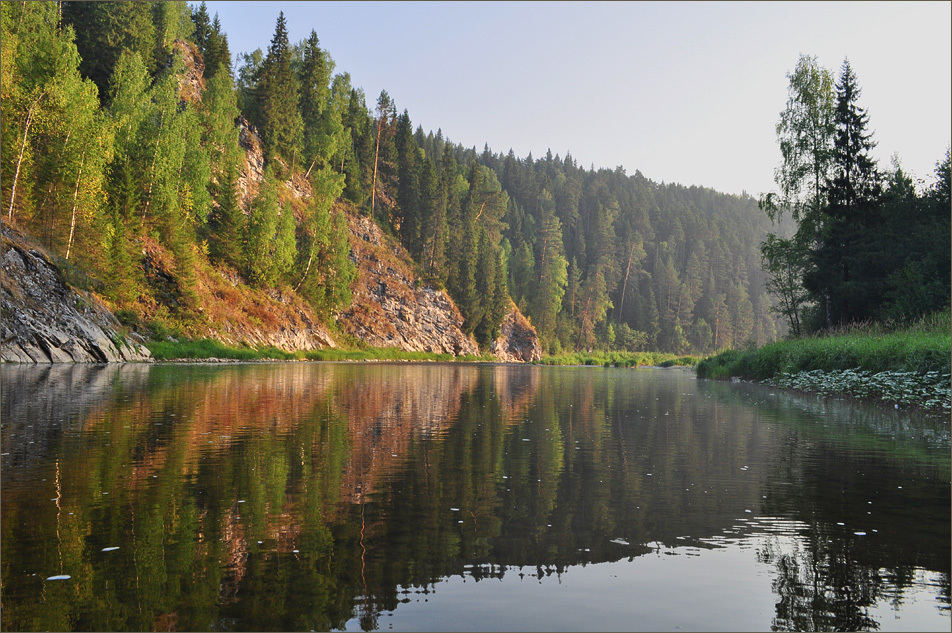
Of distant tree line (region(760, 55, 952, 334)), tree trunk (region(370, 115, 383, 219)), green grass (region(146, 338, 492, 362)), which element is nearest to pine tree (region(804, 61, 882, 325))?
distant tree line (region(760, 55, 952, 334))

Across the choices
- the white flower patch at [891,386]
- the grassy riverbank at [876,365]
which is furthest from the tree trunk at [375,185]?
the white flower patch at [891,386]

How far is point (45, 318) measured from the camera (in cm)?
3828

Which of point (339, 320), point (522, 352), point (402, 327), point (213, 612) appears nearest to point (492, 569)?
point (213, 612)

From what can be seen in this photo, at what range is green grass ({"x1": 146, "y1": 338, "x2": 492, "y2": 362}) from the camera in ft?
159

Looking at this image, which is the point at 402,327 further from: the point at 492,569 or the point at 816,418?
the point at 492,569

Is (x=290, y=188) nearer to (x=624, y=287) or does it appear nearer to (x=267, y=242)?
(x=267, y=242)

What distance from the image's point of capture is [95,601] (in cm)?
471

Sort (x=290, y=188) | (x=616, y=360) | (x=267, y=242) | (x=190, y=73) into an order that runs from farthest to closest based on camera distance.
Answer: (x=616, y=360)
(x=290, y=188)
(x=190, y=73)
(x=267, y=242)

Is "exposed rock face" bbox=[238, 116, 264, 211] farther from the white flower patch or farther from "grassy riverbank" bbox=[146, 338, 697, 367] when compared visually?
the white flower patch

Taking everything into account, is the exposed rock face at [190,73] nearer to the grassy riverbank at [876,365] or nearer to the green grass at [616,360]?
the green grass at [616,360]

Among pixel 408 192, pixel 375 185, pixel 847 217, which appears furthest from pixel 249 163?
pixel 847 217

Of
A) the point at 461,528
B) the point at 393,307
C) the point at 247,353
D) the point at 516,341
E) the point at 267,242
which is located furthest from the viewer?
the point at 516,341

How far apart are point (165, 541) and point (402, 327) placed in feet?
286

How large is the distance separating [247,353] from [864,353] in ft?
152
